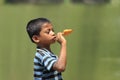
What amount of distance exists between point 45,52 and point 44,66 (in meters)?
0.12

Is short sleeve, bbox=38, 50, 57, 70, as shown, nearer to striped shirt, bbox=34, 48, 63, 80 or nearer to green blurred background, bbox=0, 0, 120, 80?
striped shirt, bbox=34, 48, 63, 80

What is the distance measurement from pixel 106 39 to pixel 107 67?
1.31ft

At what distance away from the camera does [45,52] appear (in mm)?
3496

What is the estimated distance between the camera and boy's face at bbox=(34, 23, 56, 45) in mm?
3510

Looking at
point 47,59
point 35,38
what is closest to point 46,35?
point 35,38

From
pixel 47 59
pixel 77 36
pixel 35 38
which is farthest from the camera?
pixel 77 36

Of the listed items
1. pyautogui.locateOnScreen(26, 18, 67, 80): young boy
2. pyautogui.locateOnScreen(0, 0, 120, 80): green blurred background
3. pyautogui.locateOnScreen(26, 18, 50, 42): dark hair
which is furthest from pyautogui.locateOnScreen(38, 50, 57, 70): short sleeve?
pyautogui.locateOnScreen(0, 0, 120, 80): green blurred background

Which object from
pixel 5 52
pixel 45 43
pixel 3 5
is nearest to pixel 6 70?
pixel 5 52

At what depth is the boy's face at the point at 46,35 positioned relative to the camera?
3510 millimetres

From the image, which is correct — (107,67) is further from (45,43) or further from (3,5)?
(45,43)

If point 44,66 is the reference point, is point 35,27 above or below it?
above

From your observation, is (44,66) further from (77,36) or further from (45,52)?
(77,36)

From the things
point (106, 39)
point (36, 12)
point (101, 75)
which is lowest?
point (101, 75)

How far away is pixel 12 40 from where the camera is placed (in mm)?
6500
